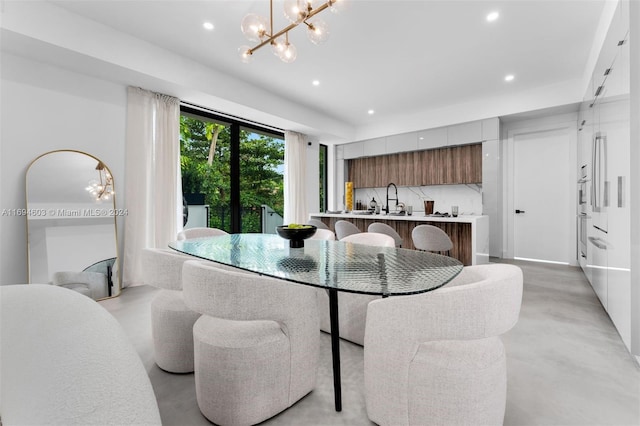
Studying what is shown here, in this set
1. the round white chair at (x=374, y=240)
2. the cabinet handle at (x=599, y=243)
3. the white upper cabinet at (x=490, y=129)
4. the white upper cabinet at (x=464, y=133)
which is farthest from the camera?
the white upper cabinet at (x=464, y=133)

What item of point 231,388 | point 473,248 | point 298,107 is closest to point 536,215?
point 473,248

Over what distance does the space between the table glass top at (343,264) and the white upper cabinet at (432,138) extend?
4402mm

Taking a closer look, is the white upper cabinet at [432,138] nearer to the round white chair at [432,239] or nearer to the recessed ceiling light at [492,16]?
the recessed ceiling light at [492,16]

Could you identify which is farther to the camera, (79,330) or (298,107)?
(298,107)

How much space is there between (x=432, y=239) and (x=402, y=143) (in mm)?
3257

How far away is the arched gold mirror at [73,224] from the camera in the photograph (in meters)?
Result: 3.00

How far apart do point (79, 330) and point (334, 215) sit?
15.1ft

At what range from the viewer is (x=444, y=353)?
1208 mm

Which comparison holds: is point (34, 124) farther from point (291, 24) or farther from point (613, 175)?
point (613, 175)

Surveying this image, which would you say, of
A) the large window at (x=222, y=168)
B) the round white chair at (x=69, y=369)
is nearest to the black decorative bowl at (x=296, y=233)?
the round white chair at (x=69, y=369)

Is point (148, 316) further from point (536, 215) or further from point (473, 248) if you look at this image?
point (536, 215)

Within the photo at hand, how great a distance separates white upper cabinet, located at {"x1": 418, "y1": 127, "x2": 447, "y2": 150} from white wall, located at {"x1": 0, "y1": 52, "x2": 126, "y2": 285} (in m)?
5.09

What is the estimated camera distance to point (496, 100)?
5.10 metres

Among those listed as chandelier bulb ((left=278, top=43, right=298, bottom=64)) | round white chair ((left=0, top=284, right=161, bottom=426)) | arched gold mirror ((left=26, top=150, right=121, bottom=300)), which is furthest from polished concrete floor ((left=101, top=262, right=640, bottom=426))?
chandelier bulb ((left=278, top=43, right=298, bottom=64))
